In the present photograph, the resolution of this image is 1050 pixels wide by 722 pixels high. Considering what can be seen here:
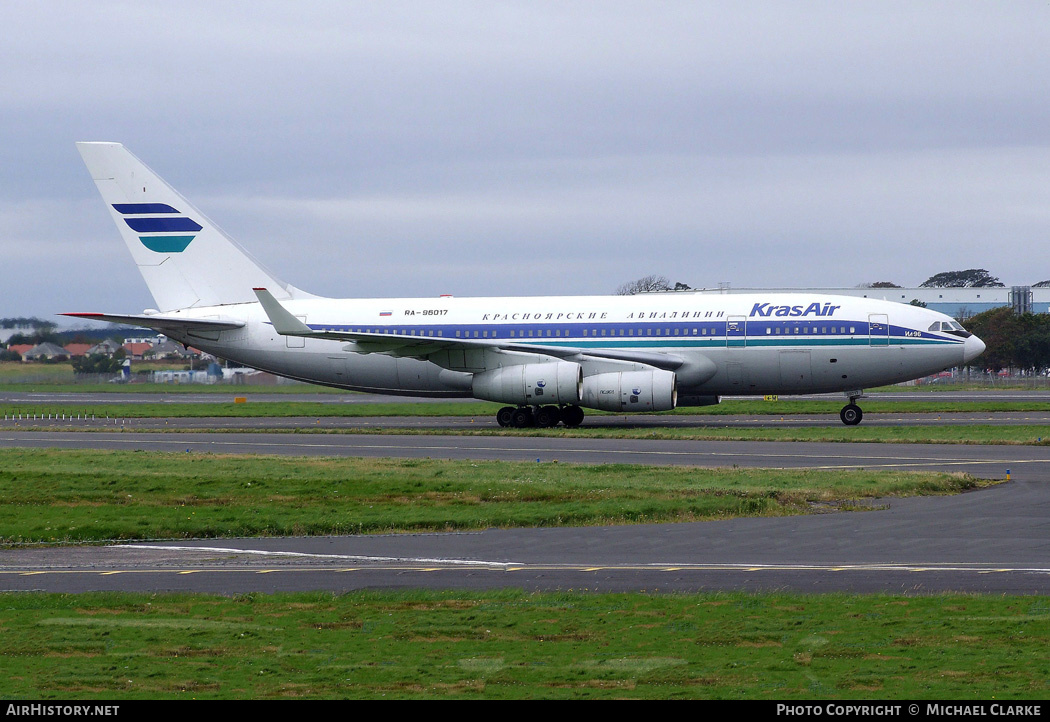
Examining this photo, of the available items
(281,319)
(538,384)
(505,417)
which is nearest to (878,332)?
(538,384)

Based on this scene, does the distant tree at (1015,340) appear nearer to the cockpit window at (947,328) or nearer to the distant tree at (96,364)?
the cockpit window at (947,328)

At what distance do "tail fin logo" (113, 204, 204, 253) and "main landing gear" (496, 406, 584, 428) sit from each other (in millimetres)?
14420

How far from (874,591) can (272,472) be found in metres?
16.5

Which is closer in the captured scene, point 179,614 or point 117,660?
point 117,660

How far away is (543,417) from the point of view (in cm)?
4150

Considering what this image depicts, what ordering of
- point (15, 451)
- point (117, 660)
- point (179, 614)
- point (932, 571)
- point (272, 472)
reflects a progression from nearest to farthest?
point (117, 660) < point (179, 614) < point (932, 571) < point (272, 472) < point (15, 451)

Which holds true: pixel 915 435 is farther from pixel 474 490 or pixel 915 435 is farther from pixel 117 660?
pixel 117 660

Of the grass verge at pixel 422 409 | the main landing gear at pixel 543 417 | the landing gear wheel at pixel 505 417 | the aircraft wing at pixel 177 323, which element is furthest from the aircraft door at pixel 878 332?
the aircraft wing at pixel 177 323

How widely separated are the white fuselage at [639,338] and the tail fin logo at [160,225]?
8.95ft

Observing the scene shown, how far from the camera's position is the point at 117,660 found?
957cm

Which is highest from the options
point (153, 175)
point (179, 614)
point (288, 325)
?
point (153, 175)

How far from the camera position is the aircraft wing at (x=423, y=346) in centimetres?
3947

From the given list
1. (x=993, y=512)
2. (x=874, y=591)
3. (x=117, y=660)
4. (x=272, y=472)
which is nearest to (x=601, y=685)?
(x=117, y=660)

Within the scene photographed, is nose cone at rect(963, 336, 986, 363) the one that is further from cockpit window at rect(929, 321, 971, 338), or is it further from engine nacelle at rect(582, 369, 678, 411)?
engine nacelle at rect(582, 369, 678, 411)
